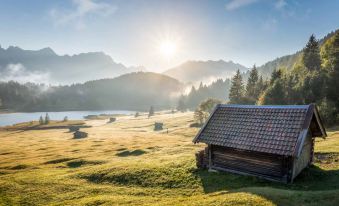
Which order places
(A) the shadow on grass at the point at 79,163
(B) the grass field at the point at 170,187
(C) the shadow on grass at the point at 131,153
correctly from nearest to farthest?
(B) the grass field at the point at 170,187 → (A) the shadow on grass at the point at 79,163 → (C) the shadow on grass at the point at 131,153

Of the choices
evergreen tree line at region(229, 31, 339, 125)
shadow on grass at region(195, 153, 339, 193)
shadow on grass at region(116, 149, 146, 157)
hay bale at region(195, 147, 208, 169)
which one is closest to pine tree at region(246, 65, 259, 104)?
evergreen tree line at region(229, 31, 339, 125)

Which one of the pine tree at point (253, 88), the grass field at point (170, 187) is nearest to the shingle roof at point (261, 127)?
the grass field at point (170, 187)

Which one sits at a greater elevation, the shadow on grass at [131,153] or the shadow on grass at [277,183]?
the shadow on grass at [277,183]

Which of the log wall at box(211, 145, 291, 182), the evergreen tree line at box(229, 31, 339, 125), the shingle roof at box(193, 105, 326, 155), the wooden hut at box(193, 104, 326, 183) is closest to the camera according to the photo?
the shingle roof at box(193, 105, 326, 155)

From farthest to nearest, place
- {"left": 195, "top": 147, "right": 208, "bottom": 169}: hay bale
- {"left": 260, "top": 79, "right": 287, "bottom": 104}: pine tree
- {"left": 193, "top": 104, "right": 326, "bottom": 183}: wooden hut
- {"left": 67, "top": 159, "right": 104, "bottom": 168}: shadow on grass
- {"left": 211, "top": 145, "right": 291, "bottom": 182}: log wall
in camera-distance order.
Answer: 1. {"left": 260, "top": 79, "right": 287, "bottom": 104}: pine tree
2. {"left": 67, "top": 159, "right": 104, "bottom": 168}: shadow on grass
3. {"left": 195, "top": 147, "right": 208, "bottom": 169}: hay bale
4. {"left": 211, "top": 145, "right": 291, "bottom": 182}: log wall
5. {"left": 193, "top": 104, "right": 326, "bottom": 183}: wooden hut

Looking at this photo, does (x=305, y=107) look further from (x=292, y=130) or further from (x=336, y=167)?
Result: (x=336, y=167)

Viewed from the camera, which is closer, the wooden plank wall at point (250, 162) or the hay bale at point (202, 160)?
the wooden plank wall at point (250, 162)

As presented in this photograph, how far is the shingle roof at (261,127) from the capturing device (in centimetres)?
2162

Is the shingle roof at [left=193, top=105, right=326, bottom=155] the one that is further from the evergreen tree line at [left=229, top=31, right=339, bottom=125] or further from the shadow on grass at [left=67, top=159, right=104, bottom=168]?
the evergreen tree line at [left=229, top=31, right=339, bottom=125]

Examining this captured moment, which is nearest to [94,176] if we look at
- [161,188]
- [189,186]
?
[161,188]

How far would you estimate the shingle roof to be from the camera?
21.6m

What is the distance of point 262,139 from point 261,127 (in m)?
1.52

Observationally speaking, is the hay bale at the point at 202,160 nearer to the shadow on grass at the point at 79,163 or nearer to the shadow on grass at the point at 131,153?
the shadow on grass at the point at 79,163

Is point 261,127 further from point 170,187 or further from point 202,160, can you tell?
point 170,187
